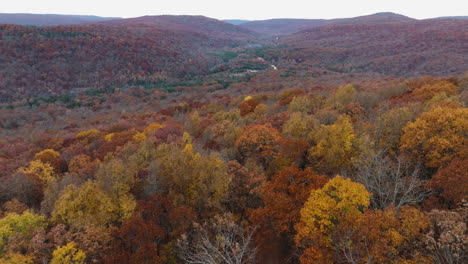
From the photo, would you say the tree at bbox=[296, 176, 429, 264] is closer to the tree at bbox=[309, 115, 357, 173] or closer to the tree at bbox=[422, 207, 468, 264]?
the tree at bbox=[422, 207, 468, 264]

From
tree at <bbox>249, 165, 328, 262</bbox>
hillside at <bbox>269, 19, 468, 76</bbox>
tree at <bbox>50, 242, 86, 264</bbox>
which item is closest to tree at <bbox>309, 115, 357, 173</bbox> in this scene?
tree at <bbox>249, 165, 328, 262</bbox>

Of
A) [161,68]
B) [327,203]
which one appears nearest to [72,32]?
[161,68]

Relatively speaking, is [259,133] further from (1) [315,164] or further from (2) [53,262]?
(2) [53,262]

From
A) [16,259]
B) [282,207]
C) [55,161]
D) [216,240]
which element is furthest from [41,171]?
[282,207]

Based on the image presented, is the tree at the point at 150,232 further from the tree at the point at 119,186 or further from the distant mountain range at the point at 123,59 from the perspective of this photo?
the distant mountain range at the point at 123,59

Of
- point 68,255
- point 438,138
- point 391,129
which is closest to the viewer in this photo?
point 68,255

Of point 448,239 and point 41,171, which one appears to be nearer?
point 448,239

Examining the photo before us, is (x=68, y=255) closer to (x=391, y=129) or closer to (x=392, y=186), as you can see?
(x=392, y=186)
